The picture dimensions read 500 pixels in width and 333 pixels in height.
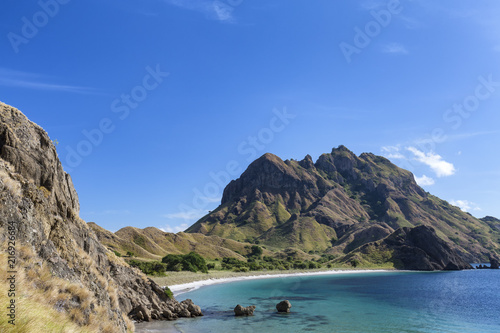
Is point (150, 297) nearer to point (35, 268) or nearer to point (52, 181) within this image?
point (52, 181)

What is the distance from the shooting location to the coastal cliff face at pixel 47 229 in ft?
42.4

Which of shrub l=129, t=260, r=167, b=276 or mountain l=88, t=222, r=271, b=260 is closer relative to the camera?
shrub l=129, t=260, r=167, b=276

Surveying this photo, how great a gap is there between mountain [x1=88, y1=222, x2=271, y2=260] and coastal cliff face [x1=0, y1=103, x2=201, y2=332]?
A: 401 ft

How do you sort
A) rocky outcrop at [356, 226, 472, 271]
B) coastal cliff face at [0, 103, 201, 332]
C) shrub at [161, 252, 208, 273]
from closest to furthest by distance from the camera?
coastal cliff face at [0, 103, 201, 332]
shrub at [161, 252, 208, 273]
rocky outcrop at [356, 226, 472, 271]

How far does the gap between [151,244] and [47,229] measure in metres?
→ 158

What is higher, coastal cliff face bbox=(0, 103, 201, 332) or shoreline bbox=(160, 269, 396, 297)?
coastal cliff face bbox=(0, 103, 201, 332)

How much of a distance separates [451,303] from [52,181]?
A: 74.8m

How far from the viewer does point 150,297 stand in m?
40.9

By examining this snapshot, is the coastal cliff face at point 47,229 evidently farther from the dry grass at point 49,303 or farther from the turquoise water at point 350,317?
the turquoise water at point 350,317

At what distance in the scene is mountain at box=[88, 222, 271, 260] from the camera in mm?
142250

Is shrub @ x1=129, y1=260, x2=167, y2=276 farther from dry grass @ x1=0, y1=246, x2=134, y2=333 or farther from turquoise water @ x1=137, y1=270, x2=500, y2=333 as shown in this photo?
dry grass @ x1=0, y1=246, x2=134, y2=333

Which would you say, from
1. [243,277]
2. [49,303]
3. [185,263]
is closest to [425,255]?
[243,277]

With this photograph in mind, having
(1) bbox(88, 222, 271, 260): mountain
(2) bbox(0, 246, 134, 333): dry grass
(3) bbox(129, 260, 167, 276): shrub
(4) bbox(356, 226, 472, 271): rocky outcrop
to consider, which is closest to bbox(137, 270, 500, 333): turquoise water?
(2) bbox(0, 246, 134, 333): dry grass

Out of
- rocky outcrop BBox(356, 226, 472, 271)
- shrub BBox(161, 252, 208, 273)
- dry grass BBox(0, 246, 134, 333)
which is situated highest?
dry grass BBox(0, 246, 134, 333)
